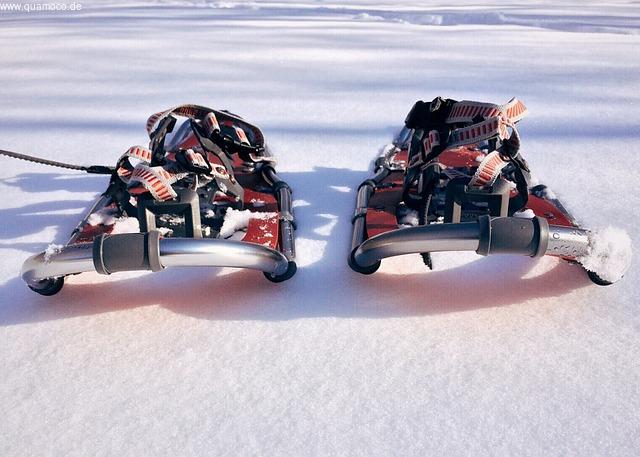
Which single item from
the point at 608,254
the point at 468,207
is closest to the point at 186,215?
the point at 468,207

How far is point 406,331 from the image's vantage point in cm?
161

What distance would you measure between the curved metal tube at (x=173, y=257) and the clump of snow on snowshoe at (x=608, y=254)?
3.35ft

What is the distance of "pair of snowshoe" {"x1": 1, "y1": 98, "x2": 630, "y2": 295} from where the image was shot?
1564 millimetres

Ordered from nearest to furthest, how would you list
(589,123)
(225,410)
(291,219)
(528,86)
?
1. (225,410)
2. (291,219)
3. (589,123)
4. (528,86)

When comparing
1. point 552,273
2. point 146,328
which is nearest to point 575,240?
point 552,273

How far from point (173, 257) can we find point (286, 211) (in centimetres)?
76

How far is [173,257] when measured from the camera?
1560 millimetres

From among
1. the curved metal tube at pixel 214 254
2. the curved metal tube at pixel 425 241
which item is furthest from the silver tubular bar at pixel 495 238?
the curved metal tube at pixel 214 254

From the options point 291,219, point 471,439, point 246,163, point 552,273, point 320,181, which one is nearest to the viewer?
point 471,439

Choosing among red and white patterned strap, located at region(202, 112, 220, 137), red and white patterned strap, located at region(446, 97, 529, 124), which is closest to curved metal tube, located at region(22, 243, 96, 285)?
red and white patterned strap, located at region(202, 112, 220, 137)

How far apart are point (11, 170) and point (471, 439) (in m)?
2.90

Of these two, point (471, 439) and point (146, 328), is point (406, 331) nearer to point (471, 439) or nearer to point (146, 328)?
point (471, 439)

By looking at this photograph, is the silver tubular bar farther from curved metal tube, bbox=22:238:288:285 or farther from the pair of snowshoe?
curved metal tube, bbox=22:238:288:285

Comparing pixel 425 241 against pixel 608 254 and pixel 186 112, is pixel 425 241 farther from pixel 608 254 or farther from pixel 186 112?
pixel 186 112
